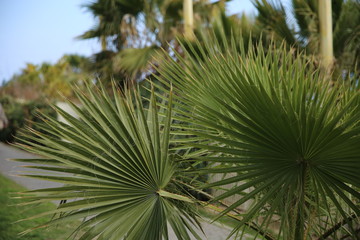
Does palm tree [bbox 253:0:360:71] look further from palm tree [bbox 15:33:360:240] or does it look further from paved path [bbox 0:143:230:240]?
palm tree [bbox 15:33:360:240]

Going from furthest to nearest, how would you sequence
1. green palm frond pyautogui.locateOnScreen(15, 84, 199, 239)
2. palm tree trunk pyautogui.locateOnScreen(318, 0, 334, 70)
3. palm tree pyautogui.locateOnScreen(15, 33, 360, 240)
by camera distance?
palm tree trunk pyautogui.locateOnScreen(318, 0, 334, 70) < green palm frond pyautogui.locateOnScreen(15, 84, 199, 239) < palm tree pyautogui.locateOnScreen(15, 33, 360, 240)

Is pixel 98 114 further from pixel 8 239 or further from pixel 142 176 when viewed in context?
pixel 8 239

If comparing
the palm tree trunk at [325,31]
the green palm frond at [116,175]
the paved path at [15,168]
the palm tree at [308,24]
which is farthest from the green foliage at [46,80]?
the green palm frond at [116,175]

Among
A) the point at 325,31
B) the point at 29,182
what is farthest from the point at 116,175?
the point at 29,182

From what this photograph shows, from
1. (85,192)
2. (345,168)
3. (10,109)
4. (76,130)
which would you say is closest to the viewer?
(345,168)

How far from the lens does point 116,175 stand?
2.84 m

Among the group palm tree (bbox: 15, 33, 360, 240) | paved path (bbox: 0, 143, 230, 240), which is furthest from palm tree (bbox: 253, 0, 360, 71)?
palm tree (bbox: 15, 33, 360, 240)

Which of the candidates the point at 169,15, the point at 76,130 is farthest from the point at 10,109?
the point at 76,130

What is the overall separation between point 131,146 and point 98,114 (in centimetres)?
31

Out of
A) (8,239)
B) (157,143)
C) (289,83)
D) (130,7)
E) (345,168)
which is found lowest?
(8,239)

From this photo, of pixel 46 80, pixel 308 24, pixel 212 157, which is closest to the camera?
pixel 212 157

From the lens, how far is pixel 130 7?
42.5 ft

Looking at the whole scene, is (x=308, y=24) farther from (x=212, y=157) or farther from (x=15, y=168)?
(x=15, y=168)

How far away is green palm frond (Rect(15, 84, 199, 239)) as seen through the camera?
106 inches
